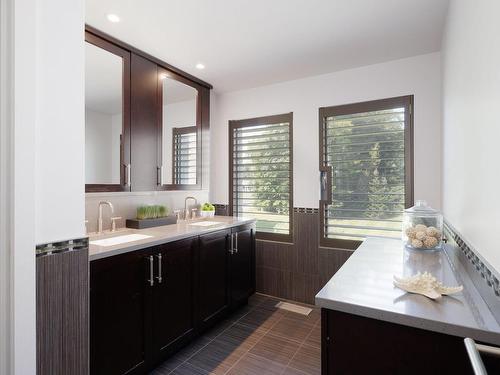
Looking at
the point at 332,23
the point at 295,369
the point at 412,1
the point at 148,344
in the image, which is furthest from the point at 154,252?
the point at 412,1

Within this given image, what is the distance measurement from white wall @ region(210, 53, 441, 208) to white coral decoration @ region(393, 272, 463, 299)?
68.1 inches

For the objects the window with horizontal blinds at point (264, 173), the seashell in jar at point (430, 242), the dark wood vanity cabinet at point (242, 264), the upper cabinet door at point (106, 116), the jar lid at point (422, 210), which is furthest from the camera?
the window with horizontal blinds at point (264, 173)

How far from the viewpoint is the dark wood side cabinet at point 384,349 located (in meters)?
0.91

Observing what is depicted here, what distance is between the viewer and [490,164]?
1.05m

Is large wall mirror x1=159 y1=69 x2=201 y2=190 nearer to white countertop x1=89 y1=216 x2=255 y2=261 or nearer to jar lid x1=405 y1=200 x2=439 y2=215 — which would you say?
white countertop x1=89 y1=216 x2=255 y2=261

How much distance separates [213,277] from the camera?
2584 millimetres

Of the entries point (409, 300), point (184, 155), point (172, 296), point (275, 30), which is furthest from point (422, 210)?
point (184, 155)

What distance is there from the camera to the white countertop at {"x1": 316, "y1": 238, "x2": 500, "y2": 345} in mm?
894

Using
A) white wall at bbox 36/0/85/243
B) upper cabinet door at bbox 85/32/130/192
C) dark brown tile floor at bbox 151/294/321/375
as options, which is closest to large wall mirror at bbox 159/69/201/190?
upper cabinet door at bbox 85/32/130/192

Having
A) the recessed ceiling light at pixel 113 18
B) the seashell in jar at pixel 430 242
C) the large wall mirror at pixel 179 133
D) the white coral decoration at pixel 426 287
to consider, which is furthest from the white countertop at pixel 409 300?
the recessed ceiling light at pixel 113 18

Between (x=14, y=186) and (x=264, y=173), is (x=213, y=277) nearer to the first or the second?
(x=264, y=173)

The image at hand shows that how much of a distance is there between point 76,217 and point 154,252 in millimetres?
684

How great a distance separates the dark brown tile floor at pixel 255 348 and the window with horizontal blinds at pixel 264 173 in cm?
94

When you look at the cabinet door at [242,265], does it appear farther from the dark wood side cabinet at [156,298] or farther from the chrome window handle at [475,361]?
the chrome window handle at [475,361]
